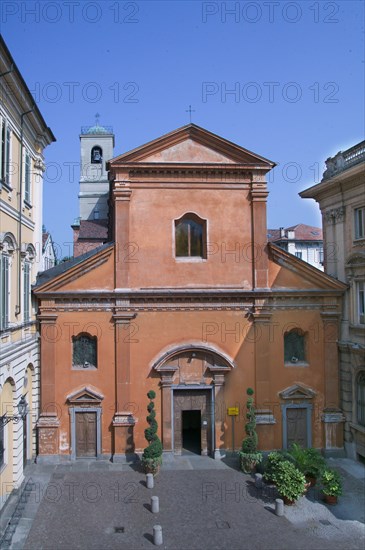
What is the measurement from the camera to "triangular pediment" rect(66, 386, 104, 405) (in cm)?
2105

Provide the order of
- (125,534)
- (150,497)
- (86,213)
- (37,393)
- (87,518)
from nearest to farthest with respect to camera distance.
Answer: (125,534)
(87,518)
(150,497)
(37,393)
(86,213)

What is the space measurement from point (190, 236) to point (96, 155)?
1711 inches

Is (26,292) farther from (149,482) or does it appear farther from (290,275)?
(290,275)

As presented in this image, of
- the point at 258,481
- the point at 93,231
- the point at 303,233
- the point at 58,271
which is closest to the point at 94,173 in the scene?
the point at 93,231

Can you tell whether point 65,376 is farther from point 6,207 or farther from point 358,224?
point 358,224

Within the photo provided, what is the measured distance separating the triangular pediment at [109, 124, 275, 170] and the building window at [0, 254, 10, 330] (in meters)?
7.58

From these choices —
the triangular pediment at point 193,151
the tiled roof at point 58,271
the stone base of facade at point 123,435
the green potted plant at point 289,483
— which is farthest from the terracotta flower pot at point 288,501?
the triangular pediment at point 193,151

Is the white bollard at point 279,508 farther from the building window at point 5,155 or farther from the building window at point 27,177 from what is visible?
the building window at point 27,177

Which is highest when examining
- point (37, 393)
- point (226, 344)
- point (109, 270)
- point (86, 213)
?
point (86, 213)

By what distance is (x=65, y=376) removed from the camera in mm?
21297

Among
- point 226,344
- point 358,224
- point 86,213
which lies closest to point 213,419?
point 226,344

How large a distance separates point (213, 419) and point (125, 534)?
7.33 meters

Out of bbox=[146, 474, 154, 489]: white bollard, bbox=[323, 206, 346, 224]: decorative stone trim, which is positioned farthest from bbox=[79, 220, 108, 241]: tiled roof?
bbox=[146, 474, 154, 489]: white bollard

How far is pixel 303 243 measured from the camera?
2103 inches
